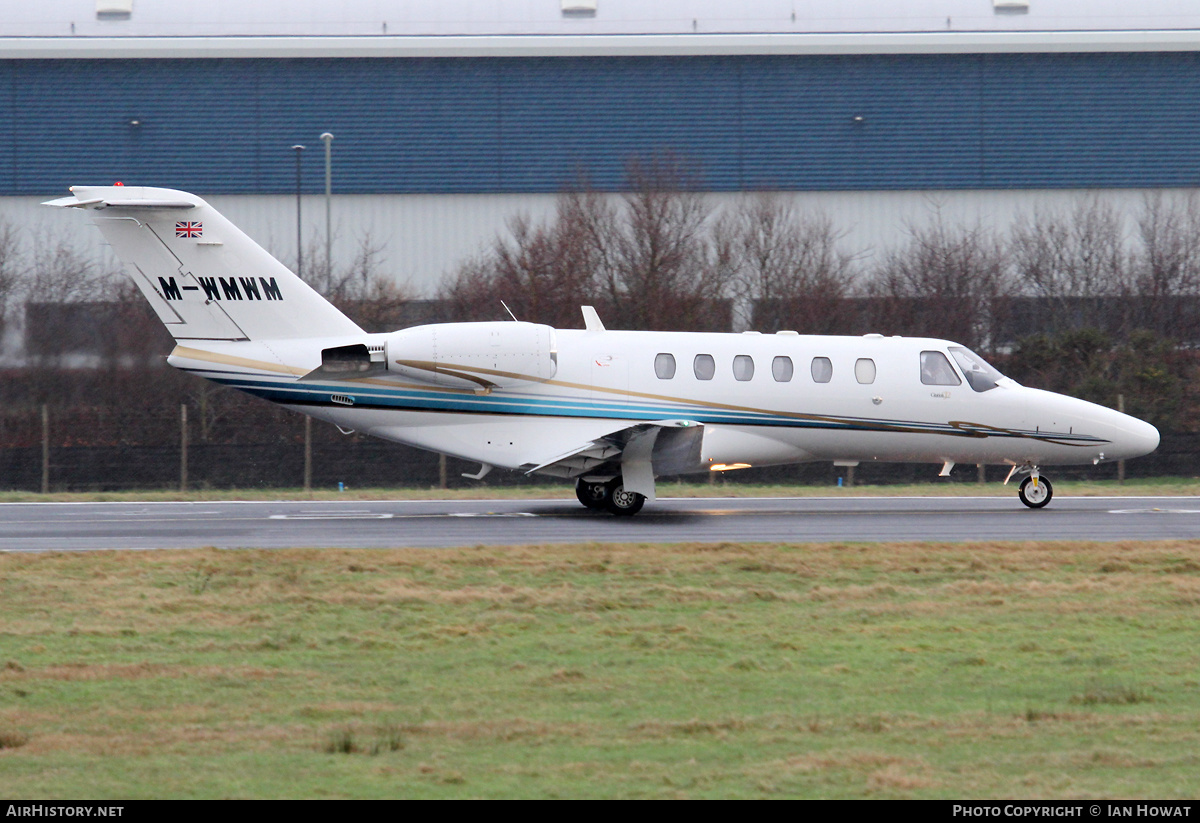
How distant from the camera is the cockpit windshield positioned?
22688 mm

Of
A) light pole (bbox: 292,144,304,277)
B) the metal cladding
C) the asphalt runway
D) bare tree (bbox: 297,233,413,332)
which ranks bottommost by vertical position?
the asphalt runway

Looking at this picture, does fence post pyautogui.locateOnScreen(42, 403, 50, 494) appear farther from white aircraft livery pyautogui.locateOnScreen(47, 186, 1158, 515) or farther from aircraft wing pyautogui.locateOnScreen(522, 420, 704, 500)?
aircraft wing pyautogui.locateOnScreen(522, 420, 704, 500)

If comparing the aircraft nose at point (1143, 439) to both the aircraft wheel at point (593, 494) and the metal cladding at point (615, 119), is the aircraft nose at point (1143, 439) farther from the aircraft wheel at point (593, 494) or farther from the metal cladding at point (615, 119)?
the metal cladding at point (615, 119)

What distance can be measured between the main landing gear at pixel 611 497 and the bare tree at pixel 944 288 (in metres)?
18.5

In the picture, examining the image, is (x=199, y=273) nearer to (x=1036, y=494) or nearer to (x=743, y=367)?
(x=743, y=367)

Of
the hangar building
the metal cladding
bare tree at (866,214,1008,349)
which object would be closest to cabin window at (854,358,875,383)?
bare tree at (866,214,1008,349)

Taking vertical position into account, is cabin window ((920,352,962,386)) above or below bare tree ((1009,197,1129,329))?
below

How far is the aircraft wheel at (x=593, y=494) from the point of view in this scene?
72.5ft

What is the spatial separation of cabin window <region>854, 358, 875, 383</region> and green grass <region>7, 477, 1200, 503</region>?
588cm

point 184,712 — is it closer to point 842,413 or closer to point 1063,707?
point 1063,707

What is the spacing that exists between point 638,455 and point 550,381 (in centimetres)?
185

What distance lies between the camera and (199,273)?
68.4 ft

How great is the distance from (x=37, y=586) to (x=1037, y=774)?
34.8 ft

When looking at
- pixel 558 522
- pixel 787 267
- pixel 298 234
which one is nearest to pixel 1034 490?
pixel 558 522
